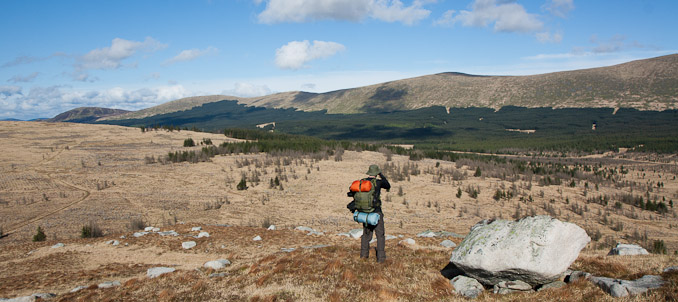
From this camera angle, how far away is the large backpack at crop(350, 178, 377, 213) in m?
8.00

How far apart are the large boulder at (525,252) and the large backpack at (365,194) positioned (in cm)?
203

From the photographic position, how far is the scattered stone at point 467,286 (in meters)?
6.60

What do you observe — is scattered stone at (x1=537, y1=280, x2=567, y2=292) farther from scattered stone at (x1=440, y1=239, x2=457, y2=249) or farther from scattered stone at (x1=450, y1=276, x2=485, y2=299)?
scattered stone at (x1=440, y1=239, x2=457, y2=249)

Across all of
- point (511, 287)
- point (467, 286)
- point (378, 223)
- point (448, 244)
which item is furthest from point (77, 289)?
point (448, 244)

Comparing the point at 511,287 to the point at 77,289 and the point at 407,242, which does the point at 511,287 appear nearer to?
the point at 407,242

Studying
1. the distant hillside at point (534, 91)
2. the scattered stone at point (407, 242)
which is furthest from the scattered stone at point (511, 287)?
the distant hillside at point (534, 91)

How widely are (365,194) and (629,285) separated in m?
4.68

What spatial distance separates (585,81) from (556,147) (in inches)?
3145

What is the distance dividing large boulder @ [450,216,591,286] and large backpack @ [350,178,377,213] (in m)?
2.03

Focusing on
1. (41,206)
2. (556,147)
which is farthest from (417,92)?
(41,206)

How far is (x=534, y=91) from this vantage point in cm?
12950

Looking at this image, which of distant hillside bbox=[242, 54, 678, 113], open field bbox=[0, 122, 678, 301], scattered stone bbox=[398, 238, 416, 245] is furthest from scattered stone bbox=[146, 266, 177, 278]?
distant hillside bbox=[242, 54, 678, 113]

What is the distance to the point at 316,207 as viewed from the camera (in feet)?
67.4

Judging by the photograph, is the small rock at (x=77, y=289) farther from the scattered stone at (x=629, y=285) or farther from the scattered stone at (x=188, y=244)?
the scattered stone at (x=629, y=285)
